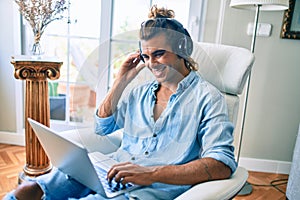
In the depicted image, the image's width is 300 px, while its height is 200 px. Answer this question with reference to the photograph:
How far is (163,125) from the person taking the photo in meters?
1.00

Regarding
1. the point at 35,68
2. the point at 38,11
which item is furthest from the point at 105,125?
the point at 38,11

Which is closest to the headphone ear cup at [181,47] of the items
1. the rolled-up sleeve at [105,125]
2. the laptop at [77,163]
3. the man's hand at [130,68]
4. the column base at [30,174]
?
the man's hand at [130,68]

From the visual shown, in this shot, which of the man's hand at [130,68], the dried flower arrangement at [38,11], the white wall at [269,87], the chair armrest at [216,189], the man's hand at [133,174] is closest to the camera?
the chair armrest at [216,189]

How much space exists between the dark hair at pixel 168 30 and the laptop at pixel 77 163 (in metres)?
0.43

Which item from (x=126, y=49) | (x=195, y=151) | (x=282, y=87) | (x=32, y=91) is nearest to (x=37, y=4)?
(x=32, y=91)

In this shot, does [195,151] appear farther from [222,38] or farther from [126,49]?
[222,38]

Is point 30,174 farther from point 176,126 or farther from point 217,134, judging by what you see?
point 217,134

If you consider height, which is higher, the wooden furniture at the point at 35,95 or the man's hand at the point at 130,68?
the man's hand at the point at 130,68

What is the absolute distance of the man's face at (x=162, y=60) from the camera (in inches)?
36.5

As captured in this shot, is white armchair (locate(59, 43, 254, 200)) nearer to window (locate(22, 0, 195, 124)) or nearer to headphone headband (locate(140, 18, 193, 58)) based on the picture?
headphone headband (locate(140, 18, 193, 58))

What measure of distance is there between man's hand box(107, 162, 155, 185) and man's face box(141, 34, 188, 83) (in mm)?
322

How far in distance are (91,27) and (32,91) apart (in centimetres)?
73

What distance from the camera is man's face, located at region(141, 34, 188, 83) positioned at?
928mm

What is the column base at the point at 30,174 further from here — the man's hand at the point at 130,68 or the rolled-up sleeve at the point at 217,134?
the rolled-up sleeve at the point at 217,134
